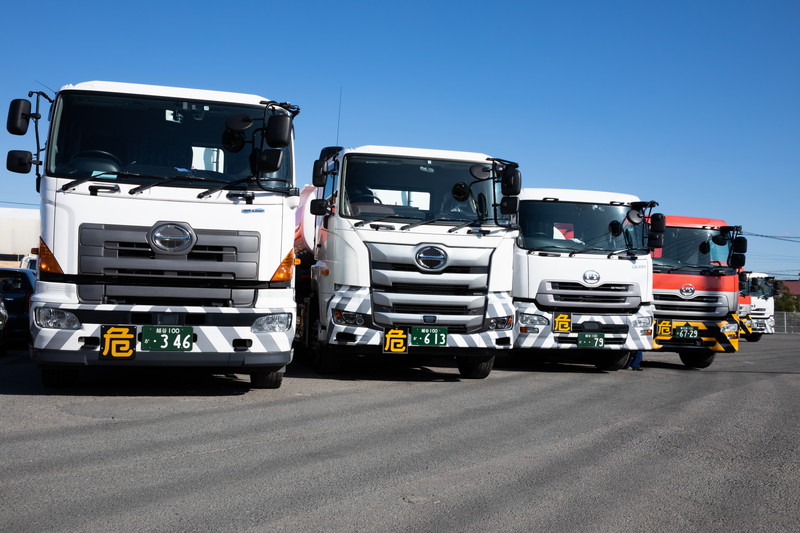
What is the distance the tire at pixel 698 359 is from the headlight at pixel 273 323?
33.5ft

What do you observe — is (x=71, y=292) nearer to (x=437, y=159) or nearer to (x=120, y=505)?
(x=120, y=505)

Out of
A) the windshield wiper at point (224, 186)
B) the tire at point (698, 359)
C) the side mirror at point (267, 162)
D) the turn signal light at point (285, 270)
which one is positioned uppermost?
the side mirror at point (267, 162)

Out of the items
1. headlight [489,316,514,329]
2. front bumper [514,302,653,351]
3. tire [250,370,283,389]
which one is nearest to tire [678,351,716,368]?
front bumper [514,302,653,351]

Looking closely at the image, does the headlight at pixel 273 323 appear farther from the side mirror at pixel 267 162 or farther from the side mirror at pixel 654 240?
the side mirror at pixel 654 240

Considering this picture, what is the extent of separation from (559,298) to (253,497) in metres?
8.80

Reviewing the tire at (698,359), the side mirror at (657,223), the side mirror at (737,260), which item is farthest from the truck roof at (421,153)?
the tire at (698,359)

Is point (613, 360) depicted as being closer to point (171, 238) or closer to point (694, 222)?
point (694, 222)

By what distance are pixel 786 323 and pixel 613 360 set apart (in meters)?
43.2

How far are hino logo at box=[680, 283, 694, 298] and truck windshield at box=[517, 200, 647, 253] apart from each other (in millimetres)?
2130

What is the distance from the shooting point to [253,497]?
4.95 m

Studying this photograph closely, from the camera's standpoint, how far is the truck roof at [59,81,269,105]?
28.7 feet

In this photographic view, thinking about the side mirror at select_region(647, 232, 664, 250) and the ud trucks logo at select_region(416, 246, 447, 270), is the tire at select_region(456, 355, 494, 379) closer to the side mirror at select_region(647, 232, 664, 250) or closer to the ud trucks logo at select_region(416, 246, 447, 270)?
the ud trucks logo at select_region(416, 246, 447, 270)

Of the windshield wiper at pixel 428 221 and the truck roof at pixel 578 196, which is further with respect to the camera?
the truck roof at pixel 578 196

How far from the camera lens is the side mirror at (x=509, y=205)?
1116 centimetres
